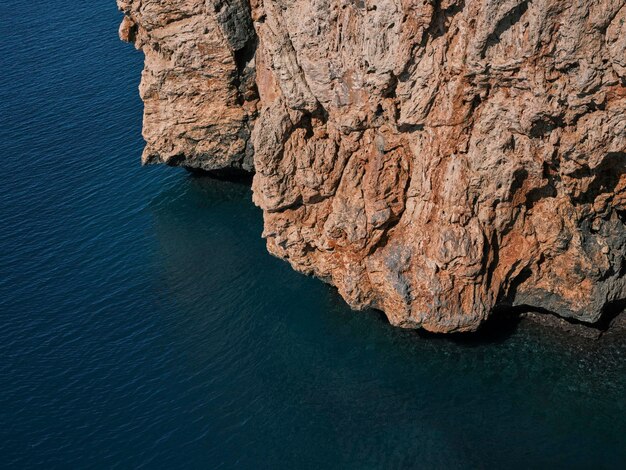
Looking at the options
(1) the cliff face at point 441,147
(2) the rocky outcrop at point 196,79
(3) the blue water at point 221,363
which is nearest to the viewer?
(1) the cliff face at point 441,147

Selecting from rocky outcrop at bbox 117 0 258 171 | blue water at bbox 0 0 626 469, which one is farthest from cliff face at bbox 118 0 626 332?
blue water at bbox 0 0 626 469

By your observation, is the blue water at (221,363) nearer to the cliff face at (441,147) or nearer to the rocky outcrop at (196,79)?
the cliff face at (441,147)

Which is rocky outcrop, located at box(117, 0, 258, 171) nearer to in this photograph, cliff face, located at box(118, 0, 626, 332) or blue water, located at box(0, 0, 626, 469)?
cliff face, located at box(118, 0, 626, 332)

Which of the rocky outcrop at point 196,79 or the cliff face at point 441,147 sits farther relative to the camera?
the rocky outcrop at point 196,79

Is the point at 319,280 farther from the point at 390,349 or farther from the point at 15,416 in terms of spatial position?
the point at 15,416

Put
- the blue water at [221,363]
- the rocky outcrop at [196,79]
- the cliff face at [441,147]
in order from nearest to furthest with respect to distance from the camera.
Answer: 1. the cliff face at [441,147]
2. the blue water at [221,363]
3. the rocky outcrop at [196,79]

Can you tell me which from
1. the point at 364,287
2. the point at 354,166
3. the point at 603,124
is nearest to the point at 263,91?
the point at 354,166

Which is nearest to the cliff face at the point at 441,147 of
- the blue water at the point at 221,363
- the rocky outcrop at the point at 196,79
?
the rocky outcrop at the point at 196,79
